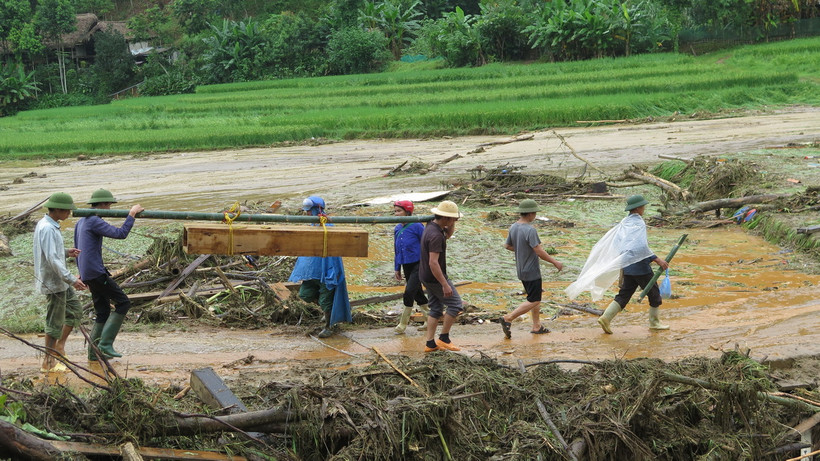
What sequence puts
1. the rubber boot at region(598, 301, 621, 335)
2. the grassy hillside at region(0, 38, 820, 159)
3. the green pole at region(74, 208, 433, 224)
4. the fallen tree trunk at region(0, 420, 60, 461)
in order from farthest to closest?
the grassy hillside at region(0, 38, 820, 159)
the rubber boot at region(598, 301, 621, 335)
the green pole at region(74, 208, 433, 224)
the fallen tree trunk at region(0, 420, 60, 461)

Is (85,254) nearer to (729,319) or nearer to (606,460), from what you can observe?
(606,460)

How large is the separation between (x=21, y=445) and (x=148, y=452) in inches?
30.5

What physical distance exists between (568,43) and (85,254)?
134ft

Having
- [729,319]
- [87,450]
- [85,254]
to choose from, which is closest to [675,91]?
[729,319]

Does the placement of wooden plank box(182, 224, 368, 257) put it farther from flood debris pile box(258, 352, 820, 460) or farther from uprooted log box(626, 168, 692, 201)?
uprooted log box(626, 168, 692, 201)

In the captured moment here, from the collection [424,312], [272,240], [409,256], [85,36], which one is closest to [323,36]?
[85,36]

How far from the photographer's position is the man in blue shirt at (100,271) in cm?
772

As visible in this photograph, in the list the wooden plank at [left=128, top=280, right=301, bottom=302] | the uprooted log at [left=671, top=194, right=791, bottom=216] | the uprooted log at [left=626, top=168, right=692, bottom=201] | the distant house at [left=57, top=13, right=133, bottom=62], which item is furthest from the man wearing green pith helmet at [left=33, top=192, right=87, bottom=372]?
the distant house at [left=57, top=13, right=133, bottom=62]

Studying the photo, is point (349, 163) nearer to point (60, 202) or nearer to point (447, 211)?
point (447, 211)

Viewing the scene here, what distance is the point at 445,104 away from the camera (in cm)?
→ 3269

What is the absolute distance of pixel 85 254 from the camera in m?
7.84

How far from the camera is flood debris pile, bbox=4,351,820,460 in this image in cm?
530

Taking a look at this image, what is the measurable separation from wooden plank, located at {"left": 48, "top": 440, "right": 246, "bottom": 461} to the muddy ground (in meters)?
1.95

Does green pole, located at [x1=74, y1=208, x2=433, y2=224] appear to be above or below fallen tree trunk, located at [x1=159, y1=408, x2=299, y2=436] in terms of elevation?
above
